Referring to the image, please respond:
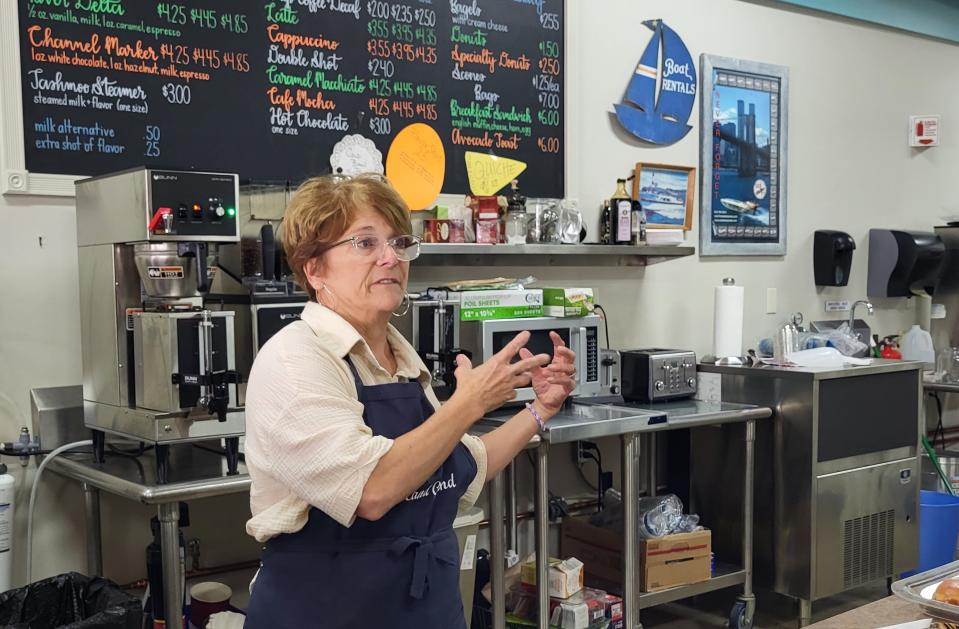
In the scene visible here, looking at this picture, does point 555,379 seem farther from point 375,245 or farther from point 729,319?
point 729,319

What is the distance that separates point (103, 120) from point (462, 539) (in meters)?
1.69

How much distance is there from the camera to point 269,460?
5.14 feet

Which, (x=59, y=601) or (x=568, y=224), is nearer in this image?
(x=59, y=601)

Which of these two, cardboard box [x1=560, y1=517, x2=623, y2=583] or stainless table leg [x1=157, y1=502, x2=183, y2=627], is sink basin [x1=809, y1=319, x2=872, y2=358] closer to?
cardboard box [x1=560, y1=517, x2=623, y2=583]

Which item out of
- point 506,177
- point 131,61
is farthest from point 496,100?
point 131,61

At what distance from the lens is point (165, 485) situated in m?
2.37

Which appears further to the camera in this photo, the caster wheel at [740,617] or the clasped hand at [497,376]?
the caster wheel at [740,617]

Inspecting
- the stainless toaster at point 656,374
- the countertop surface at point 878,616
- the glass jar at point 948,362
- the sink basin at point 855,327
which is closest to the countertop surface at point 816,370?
the stainless toaster at point 656,374

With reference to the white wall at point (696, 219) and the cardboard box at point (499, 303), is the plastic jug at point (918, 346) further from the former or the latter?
the cardboard box at point (499, 303)

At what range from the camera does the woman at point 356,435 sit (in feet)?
5.03

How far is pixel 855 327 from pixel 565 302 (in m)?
2.23

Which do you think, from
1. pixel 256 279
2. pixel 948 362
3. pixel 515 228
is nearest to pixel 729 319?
pixel 515 228

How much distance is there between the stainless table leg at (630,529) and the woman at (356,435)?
4.80 ft

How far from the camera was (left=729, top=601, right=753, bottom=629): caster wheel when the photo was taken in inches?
145
